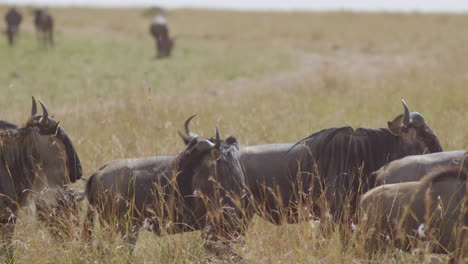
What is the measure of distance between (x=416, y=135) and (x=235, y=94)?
7115mm

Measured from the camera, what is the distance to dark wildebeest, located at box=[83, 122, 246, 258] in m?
3.96

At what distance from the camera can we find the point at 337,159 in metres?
4.54

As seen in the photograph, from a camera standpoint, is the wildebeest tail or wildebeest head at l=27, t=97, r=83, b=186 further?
wildebeest head at l=27, t=97, r=83, b=186

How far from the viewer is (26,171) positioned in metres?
4.48

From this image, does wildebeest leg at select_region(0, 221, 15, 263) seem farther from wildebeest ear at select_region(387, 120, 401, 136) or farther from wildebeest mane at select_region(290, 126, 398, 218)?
wildebeest ear at select_region(387, 120, 401, 136)

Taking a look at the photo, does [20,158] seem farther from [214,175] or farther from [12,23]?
[12,23]

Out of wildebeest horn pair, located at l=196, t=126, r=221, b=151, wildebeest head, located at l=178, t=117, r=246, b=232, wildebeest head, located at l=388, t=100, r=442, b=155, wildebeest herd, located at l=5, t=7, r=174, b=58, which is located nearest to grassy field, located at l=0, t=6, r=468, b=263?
wildebeest head, located at l=178, t=117, r=246, b=232

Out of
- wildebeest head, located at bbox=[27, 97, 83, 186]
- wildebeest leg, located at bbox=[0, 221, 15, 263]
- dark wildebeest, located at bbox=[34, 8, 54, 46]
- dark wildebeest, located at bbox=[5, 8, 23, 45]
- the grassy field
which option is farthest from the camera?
dark wildebeest, located at bbox=[34, 8, 54, 46]

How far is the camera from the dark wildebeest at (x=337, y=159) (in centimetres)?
448

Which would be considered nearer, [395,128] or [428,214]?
[428,214]

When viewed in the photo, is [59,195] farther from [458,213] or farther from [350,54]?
[350,54]

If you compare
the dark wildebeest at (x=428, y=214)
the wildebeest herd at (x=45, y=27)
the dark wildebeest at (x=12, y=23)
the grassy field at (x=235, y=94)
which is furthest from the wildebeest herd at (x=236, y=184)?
the dark wildebeest at (x=12, y=23)

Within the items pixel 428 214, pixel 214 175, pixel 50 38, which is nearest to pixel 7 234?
pixel 214 175

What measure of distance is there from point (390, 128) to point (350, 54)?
62.7 ft
